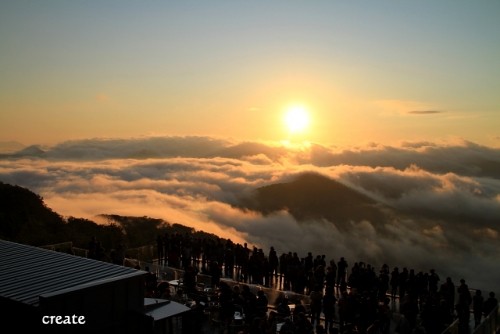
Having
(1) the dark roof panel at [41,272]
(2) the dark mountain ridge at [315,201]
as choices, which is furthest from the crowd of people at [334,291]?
(2) the dark mountain ridge at [315,201]

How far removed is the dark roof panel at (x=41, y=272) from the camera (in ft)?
27.5

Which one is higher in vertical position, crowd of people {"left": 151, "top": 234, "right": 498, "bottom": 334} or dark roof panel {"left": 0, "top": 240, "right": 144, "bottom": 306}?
dark roof panel {"left": 0, "top": 240, "right": 144, "bottom": 306}

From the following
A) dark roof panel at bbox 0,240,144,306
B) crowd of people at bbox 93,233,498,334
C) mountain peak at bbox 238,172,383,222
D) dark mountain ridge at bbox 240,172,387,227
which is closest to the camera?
dark roof panel at bbox 0,240,144,306

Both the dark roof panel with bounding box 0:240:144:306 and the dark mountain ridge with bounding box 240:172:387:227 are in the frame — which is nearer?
the dark roof panel with bounding box 0:240:144:306

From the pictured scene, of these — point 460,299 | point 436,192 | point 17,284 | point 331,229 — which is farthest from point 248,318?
point 436,192

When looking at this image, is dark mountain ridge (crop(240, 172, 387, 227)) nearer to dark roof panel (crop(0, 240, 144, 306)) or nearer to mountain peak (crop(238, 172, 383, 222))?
mountain peak (crop(238, 172, 383, 222))

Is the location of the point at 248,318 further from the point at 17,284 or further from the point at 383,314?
the point at 17,284

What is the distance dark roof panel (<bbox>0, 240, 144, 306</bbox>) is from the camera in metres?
8.37

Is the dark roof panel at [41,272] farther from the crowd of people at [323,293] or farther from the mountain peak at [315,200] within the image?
the mountain peak at [315,200]

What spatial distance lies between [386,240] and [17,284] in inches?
5593

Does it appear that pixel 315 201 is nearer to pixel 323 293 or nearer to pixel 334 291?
pixel 323 293

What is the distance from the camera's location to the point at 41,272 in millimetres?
9438

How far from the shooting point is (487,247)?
440 feet

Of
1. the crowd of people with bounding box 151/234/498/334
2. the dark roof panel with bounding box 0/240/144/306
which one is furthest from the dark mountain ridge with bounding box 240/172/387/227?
the dark roof panel with bounding box 0/240/144/306
